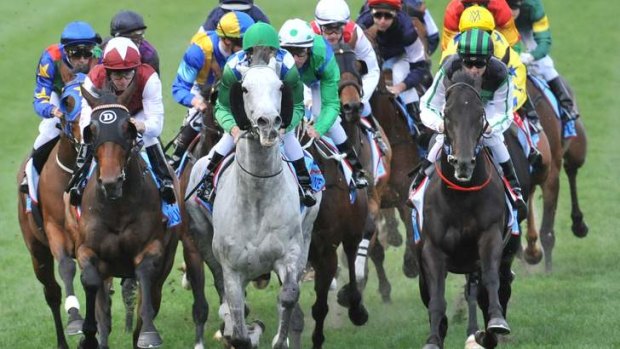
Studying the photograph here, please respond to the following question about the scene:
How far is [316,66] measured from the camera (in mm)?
12133

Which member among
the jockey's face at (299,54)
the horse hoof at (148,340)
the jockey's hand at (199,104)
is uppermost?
the jockey's face at (299,54)

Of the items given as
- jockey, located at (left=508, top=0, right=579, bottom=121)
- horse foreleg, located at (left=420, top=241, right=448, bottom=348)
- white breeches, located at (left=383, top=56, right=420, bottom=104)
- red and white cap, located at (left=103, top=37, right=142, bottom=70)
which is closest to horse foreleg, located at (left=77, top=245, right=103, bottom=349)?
red and white cap, located at (left=103, top=37, right=142, bottom=70)

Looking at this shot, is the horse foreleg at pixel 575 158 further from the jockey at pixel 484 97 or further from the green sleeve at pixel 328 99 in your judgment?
the green sleeve at pixel 328 99

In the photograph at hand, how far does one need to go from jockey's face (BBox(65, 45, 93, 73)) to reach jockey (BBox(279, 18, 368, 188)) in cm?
150

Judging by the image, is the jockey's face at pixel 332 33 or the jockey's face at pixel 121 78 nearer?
the jockey's face at pixel 121 78

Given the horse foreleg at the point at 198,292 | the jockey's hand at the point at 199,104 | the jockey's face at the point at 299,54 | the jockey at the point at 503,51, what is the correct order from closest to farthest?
1. the jockey's face at the point at 299,54
2. the horse foreleg at the point at 198,292
3. the jockey's hand at the point at 199,104
4. the jockey at the point at 503,51

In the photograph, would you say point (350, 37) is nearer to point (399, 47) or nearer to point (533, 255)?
point (399, 47)

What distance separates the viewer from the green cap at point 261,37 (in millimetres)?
10641

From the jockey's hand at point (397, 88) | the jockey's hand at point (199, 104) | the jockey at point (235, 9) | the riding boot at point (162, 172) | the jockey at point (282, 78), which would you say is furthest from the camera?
the jockey's hand at point (397, 88)

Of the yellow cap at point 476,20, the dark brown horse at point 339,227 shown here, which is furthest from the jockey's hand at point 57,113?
the yellow cap at point 476,20

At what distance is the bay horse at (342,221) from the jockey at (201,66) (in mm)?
1093

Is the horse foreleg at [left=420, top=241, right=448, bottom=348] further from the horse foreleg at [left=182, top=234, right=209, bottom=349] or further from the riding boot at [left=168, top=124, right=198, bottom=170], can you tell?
the riding boot at [left=168, top=124, right=198, bottom=170]

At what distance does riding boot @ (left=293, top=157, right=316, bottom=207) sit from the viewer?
438 inches

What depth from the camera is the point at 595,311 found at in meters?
13.8
